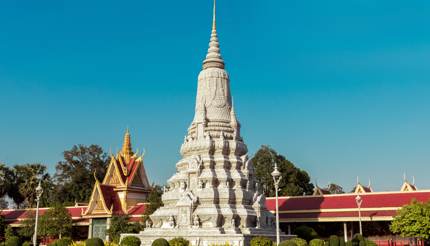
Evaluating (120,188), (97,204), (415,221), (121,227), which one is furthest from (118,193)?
(415,221)

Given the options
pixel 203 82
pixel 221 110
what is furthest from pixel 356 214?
pixel 203 82

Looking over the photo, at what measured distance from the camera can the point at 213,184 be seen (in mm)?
30938

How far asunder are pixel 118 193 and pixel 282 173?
1778cm

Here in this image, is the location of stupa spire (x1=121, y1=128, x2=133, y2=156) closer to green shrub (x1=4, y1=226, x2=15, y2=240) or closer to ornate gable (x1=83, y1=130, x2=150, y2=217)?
ornate gable (x1=83, y1=130, x2=150, y2=217)

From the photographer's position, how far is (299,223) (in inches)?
1533

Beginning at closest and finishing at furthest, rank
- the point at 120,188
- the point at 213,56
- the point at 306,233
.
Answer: the point at 306,233, the point at 213,56, the point at 120,188

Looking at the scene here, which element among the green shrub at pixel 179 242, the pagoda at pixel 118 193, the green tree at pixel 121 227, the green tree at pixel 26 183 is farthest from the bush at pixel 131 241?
the green tree at pixel 26 183

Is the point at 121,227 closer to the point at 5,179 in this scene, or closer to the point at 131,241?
the point at 131,241

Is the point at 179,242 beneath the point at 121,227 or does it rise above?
beneath

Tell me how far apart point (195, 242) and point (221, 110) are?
10076 mm

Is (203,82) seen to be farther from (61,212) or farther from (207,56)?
(61,212)

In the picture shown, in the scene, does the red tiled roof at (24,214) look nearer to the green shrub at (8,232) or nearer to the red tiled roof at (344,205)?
the green shrub at (8,232)

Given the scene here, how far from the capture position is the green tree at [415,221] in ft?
98.1

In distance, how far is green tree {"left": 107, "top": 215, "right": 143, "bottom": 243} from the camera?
37.8 metres
